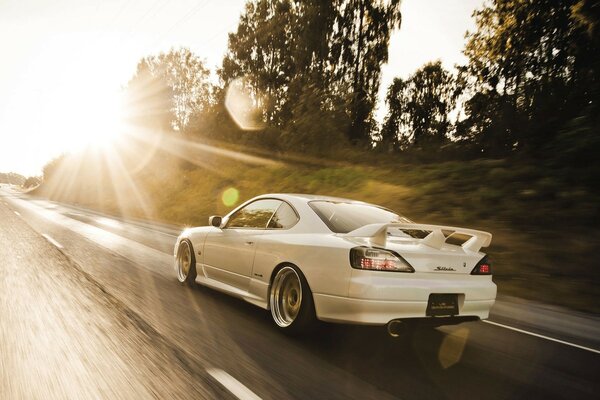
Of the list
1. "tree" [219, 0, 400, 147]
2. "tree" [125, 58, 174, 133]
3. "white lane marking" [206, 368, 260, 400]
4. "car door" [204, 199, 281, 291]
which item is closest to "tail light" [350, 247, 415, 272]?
"white lane marking" [206, 368, 260, 400]

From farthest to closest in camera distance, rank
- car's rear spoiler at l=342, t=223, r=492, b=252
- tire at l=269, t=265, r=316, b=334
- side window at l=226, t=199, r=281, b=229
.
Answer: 1. side window at l=226, t=199, r=281, b=229
2. tire at l=269, t=265, r=316, b=334
3. car's rear spoiler at l=342, t=223, r=492, b=252

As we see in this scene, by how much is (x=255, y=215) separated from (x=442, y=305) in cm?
240

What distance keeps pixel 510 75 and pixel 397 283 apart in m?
19.3

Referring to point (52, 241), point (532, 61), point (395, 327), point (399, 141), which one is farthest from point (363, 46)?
point (395, 327)

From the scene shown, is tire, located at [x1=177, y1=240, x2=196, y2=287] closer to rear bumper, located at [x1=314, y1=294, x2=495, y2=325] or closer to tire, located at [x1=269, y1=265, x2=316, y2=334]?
tire, located at [x1=269, y1=265, x2=316, y2=334]

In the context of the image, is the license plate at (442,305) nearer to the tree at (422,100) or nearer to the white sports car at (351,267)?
the white sports car at (351,267)

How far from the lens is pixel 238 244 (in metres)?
5.24

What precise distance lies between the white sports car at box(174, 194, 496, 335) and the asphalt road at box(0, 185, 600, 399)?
339 millimetres

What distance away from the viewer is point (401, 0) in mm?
30844

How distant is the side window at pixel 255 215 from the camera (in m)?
5.16

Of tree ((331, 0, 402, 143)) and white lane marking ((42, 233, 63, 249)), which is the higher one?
tree ((331, 0, 402, 143))

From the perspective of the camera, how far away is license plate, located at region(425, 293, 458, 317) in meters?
3.78

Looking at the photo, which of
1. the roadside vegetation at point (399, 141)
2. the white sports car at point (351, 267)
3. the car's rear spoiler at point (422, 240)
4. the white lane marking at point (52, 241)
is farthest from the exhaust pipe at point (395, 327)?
the white lane marking at point (52, 241)

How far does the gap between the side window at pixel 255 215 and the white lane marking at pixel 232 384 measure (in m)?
2.05
